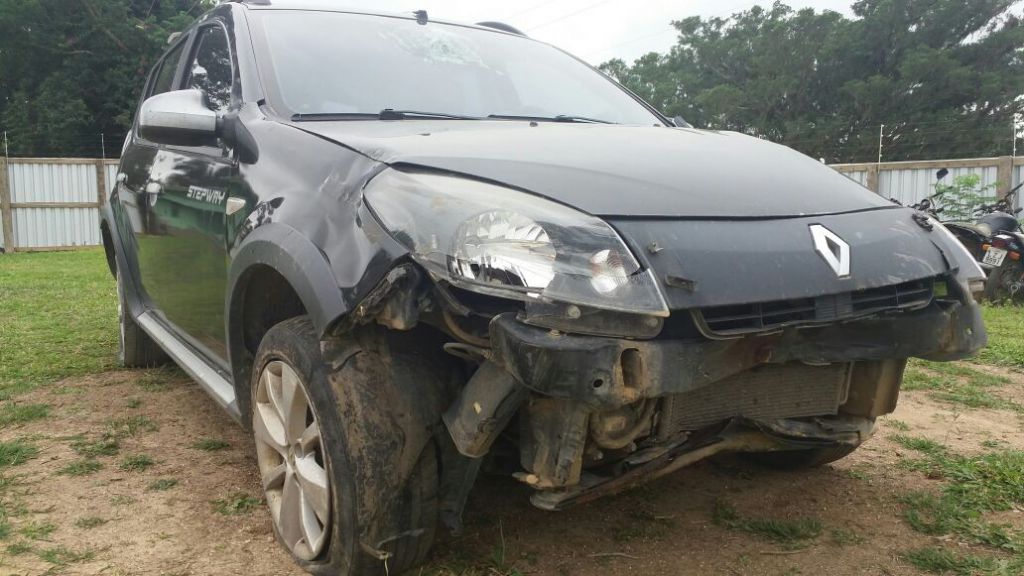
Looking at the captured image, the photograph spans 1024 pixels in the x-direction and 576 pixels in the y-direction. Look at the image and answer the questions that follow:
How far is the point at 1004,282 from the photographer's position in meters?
7.91

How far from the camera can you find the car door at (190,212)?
2.78 m

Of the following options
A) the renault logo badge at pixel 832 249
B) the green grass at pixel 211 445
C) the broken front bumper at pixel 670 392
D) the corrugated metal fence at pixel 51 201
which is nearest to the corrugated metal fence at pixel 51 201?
the corrugated metal fence at pixel 51 201

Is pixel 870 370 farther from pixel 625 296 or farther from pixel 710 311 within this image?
pixel 625 296

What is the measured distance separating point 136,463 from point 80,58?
109ft

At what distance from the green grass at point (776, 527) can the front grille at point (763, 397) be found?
1.58 ft

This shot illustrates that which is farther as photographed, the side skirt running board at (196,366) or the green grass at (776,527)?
the side skirt running board at (196,366)

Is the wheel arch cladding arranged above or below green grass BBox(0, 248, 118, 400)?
above

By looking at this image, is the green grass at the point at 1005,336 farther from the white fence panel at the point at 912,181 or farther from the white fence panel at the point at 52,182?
the white fence panel at the point at 52,182

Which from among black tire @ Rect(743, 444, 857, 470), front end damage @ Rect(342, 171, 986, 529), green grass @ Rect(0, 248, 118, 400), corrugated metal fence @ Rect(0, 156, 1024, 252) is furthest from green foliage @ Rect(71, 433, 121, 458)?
corrugated metal fence @ Rect(0, 156, 1024, 252)

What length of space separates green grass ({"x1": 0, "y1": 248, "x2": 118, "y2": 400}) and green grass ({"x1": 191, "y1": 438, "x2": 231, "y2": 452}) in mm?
1495

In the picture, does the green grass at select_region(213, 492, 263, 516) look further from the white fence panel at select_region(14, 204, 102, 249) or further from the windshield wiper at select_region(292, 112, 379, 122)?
the white fence panel at select_region(14, 204, 102, 249)

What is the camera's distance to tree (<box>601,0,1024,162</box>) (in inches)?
1321

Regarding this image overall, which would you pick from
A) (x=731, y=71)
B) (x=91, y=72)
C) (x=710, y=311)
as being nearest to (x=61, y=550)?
(x=710, y=311)

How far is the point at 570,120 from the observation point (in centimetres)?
312
